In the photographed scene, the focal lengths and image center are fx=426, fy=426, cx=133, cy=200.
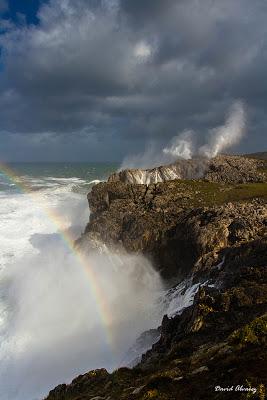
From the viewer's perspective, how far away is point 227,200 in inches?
2025

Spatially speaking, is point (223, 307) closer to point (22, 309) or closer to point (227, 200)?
point (22, 309)

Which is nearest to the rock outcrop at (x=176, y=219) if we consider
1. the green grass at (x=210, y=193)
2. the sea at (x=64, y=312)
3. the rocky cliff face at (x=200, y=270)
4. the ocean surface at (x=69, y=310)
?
the green grass at (x=210, y=193)

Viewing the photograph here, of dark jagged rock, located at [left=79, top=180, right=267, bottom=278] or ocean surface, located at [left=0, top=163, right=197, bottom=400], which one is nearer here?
ocean surface, located at [left=0, top=163, right=197, bottom=400]

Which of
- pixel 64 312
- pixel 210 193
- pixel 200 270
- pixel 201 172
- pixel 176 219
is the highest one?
pixel 201 172

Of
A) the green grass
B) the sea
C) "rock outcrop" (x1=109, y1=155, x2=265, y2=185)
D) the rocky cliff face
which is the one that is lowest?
the sea

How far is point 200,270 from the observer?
121 ft

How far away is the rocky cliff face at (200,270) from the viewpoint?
1277cm

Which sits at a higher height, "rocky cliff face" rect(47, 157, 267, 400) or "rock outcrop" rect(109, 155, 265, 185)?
"rock outcrop" rect(109, 155, 265, 185)

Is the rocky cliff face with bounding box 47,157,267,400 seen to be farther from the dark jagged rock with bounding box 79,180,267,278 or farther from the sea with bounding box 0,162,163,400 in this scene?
the sea with bounding box 0,162,163,400

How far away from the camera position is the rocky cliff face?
12766 millimetres

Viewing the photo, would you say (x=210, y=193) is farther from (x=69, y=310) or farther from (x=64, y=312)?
(x=64, y=312)

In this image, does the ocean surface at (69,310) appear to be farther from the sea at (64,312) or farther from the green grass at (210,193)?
the green grass at (210,193)

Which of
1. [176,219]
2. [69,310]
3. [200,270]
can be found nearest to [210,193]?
[176,219]

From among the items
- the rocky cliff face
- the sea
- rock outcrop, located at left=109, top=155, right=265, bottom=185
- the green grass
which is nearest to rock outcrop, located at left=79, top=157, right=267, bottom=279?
the green grass
